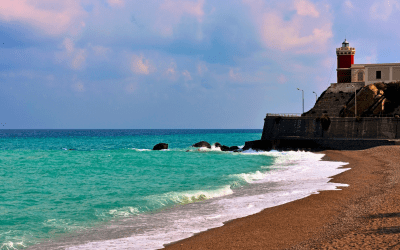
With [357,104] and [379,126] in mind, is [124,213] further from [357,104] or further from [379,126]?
[357,104]

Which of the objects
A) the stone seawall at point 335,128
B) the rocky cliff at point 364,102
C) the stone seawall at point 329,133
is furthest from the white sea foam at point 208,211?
the rocky cliff at point 364,102

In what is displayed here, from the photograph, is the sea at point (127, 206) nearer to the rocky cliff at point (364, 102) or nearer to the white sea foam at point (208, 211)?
the white sea foam at point (208, 211)

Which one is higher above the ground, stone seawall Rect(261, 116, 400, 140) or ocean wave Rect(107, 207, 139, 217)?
stone seawall Rect(261, 116, 400, 140)

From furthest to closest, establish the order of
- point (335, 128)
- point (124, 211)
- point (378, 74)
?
1. point (378, 74)
2. point (335, 128)
3. point (124, 211)

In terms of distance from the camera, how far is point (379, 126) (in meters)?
47.7

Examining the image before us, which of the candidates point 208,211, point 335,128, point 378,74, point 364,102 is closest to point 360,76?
point 378,74

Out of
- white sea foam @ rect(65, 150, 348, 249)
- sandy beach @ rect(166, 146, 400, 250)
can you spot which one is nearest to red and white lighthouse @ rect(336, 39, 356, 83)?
white sea foam @ rect(65, 150, 348, 249)

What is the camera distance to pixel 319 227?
974cm

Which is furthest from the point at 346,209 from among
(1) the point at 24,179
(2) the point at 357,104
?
(2) the point at 357,104

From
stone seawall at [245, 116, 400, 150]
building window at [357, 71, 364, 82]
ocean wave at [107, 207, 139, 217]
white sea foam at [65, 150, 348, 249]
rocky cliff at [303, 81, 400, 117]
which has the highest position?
building window at [357, 71, 364, 82]

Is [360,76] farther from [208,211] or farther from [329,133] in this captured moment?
[208,211]

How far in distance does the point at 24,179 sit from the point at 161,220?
16573 mm

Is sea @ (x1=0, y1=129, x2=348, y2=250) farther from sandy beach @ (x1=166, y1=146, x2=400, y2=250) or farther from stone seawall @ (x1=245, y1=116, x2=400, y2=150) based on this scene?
stone seawall @ (x1=245, y1=116, x2=400, y2=150)

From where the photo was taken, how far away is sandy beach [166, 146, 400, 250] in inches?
321
